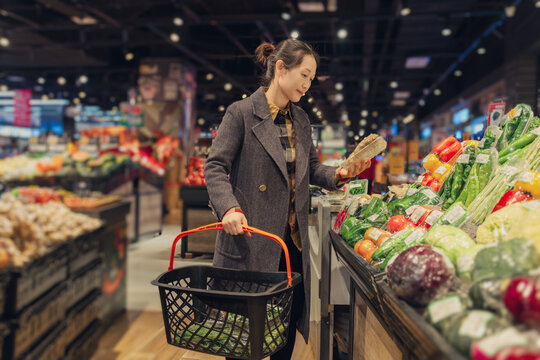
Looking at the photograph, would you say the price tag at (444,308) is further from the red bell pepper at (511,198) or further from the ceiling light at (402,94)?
the ceiling light at (402,94)

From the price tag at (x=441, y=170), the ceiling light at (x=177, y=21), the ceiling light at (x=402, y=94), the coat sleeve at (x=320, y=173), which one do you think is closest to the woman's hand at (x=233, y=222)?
the coat sleeve at (x=320, y=173)

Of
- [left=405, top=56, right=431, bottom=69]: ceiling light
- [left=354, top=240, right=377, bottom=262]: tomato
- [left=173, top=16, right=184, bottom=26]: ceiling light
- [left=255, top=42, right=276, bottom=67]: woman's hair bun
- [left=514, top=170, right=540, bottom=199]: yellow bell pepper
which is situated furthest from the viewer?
[left=405, top=56, right=431, bottom=69]: ceiling light

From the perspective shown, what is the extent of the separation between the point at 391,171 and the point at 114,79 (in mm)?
12117

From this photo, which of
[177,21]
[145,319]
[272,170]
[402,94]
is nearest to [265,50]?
[272,170]

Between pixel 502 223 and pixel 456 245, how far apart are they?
5.7 inches

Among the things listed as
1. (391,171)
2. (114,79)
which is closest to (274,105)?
(391,171)

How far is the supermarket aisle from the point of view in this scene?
237 cm

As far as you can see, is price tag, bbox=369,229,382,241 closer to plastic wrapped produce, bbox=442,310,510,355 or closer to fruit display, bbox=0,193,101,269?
plastic wrapped produce, bbox=442,310,510,355

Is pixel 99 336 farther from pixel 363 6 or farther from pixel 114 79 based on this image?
pixel 114 79

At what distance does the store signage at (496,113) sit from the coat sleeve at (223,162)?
121cm

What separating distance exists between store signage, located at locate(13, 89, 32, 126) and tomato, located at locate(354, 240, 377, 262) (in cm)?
228

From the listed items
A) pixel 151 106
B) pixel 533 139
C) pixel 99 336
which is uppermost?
pixel 151 106

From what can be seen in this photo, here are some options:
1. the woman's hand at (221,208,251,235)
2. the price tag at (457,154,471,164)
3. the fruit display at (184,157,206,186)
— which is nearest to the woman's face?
the woman's hand at (221,208,251,235)

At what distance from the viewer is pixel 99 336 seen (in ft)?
9.11
